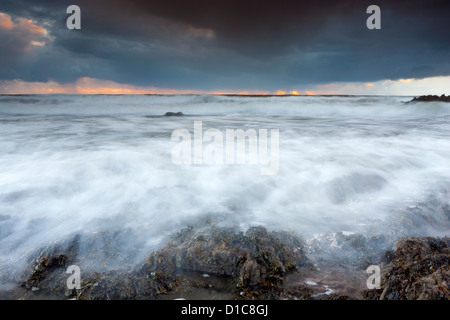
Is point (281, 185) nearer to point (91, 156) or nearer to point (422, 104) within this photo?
point (91, 156)

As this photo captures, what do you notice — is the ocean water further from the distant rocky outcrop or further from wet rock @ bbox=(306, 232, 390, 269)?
the distant rocky outcrop

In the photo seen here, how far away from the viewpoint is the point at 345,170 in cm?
497

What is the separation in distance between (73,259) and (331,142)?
697cm

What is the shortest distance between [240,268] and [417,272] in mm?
1489

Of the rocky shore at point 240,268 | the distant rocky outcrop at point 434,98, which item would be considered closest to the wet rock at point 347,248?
the rocky shore at point 240,268

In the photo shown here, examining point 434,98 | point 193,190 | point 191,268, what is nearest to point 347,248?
point 191,268

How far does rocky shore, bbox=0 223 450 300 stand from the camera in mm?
2234

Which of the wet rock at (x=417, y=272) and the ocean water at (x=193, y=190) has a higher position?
the ocean water at (x=193, y=190)

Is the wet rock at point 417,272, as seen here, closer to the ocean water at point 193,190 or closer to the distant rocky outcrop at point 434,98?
the ocean water at point 193,190

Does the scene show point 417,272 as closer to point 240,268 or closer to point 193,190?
point 240,268

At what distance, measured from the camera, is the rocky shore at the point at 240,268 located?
2234 millimetres

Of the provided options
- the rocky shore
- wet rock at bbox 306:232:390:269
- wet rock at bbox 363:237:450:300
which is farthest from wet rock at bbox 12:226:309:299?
wet rock at bbox 363:237:450:300

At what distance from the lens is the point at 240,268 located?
250 centimetres

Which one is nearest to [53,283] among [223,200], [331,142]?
[223,200]
